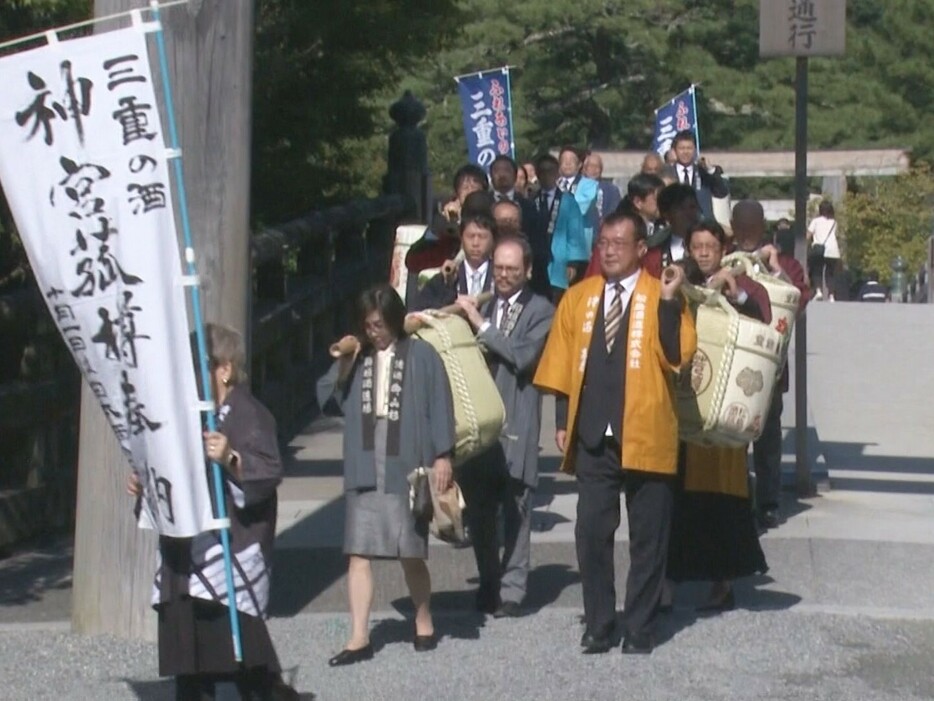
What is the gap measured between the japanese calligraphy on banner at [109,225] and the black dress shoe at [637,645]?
7.55ft

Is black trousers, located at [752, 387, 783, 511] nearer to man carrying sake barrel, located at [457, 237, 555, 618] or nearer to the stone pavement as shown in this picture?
the stone pavement

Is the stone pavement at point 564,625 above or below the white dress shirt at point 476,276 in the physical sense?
below

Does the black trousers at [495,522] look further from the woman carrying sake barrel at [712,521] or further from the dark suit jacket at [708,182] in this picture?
the dark suit jacket at [708,182]

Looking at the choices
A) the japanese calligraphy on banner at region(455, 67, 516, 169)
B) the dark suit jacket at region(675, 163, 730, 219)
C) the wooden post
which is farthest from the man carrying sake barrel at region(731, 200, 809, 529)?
the japanese calligraphy on banner at region(455, 67, 516, 169)

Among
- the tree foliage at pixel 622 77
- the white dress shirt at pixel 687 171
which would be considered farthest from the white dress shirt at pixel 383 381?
the tree foliage at pixel 622 77

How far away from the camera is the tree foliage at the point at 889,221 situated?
3173 centimetres

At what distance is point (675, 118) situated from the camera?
21422 millimetres

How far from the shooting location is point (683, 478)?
24.7 ft

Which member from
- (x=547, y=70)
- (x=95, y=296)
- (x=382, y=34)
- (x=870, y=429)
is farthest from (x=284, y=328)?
(x=547, y=70)

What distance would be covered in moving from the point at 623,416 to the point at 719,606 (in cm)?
135

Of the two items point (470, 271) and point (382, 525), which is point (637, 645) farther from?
point (470, 271)

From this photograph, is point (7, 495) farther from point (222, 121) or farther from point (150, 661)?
point (222, 121)

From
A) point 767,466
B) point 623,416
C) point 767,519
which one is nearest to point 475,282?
point 623,416

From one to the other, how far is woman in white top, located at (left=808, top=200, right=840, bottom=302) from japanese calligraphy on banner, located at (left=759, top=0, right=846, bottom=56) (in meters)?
15.4
